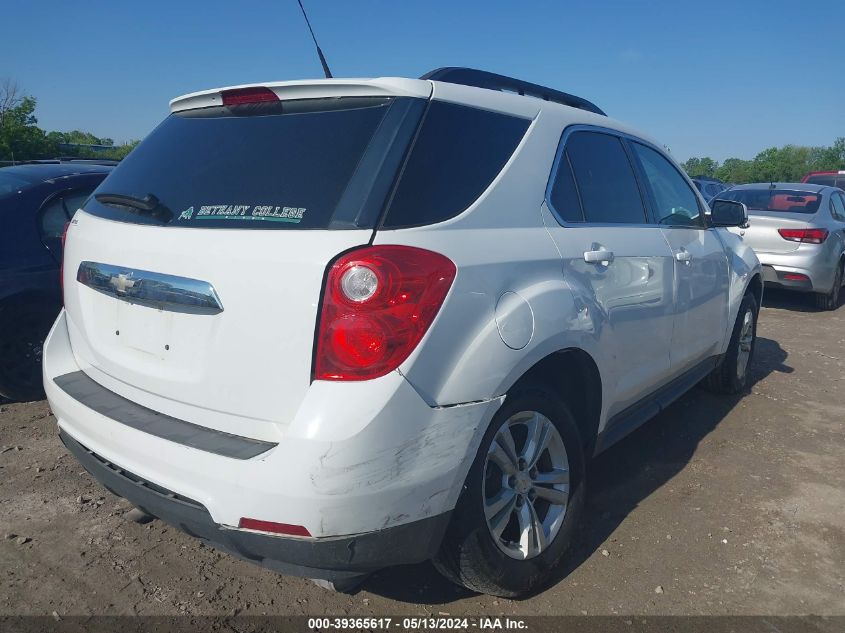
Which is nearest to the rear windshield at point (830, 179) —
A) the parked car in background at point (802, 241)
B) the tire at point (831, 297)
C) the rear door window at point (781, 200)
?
the rear door window at point (781, 200)

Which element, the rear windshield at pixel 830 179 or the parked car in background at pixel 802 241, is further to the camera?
the rear windshield at pixel 830 179

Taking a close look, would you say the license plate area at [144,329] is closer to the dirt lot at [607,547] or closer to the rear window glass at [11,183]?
the dirt lot at [607,547]

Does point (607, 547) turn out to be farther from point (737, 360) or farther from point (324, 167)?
point (737, 360)

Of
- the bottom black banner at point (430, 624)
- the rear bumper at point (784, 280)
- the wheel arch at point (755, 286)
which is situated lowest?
the rear bumper at point (784, 280)

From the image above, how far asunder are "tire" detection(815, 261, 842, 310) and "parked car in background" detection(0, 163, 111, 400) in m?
8.79

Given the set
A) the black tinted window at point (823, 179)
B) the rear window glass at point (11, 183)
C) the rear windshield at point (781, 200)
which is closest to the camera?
the rear window glass at point (11, 183)

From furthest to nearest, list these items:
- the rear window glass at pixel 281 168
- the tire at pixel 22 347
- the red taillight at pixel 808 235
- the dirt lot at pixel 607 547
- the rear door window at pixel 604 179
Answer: the red taillight at pixel 808 235 < the tire at pixel 22 347 < the rear door window at pixel 604 179 < the dirt lot at pixel 607 547 < the rear window glass at pixel 281 168

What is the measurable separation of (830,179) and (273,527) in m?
20.6

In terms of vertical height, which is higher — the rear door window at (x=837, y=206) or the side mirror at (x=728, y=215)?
the side mirror at (x=728, y=215)

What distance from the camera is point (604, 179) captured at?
3.17 metres

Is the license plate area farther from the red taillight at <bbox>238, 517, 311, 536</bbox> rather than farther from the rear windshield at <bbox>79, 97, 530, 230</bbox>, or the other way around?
the red taillight at <bbox>238, 517, 311, 536</bbox>

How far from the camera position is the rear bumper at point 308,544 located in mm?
1877

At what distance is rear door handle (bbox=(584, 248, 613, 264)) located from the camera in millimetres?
2721

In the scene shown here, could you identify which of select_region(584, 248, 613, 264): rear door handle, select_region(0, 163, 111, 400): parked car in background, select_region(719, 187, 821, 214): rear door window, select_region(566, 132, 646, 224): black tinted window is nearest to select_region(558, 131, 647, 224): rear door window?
select_region(566, 132, 646, 224): black tinted window
